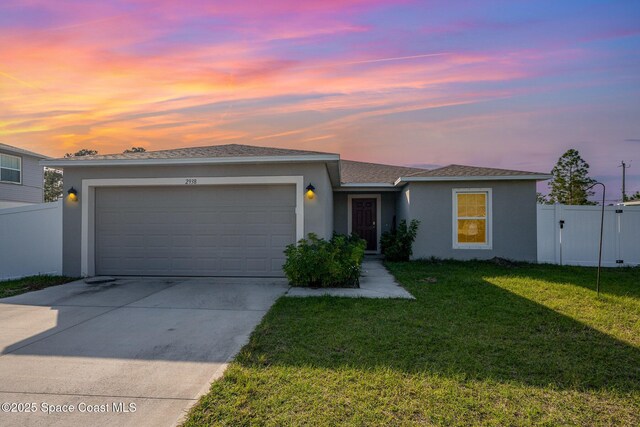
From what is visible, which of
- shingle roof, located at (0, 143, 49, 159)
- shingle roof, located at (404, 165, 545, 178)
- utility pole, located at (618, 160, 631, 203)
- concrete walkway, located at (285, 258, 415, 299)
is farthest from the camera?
utility pole, located at (618, 160, 631, 203)

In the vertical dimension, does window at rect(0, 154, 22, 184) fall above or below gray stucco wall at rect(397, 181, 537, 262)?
above

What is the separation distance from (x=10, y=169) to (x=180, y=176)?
14.9 m

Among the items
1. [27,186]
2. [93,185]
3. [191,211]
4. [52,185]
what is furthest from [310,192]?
[52,185]

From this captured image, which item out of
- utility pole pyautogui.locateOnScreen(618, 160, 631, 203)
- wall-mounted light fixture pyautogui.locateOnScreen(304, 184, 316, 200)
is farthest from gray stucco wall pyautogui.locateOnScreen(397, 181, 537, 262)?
utility pole pyautogui.locateOnScreen(618, 160, 631, 203)

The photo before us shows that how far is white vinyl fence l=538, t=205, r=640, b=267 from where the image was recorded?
404 inches

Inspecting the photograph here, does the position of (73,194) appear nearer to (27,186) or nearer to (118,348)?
(118,348)

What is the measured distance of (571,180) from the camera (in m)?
21.6

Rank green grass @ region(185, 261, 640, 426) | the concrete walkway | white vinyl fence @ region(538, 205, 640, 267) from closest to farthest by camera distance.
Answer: green grass @ region(185, 261, 640, 426)
the concrete walkway
white vinyl fence @ region(538, 205, 640, 267)

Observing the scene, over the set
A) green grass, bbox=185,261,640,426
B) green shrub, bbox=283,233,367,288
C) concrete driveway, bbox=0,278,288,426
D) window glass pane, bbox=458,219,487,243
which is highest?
window glass pane, bbox=458,219,487,243

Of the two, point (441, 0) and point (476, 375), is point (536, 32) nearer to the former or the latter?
point (441, 0)

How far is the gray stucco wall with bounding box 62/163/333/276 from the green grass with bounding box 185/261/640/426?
242 centimetres

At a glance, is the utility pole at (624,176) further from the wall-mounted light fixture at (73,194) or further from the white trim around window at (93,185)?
the wall-mounted light fixture at (73,194)

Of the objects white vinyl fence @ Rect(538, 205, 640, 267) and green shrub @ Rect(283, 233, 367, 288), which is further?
white vinyl fence @ Rect(538, 205, 640, 267)

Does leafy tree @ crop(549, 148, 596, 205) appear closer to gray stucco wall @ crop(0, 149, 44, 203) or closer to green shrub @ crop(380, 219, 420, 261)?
green shrub @ crop(380, 219, 420, 261)
